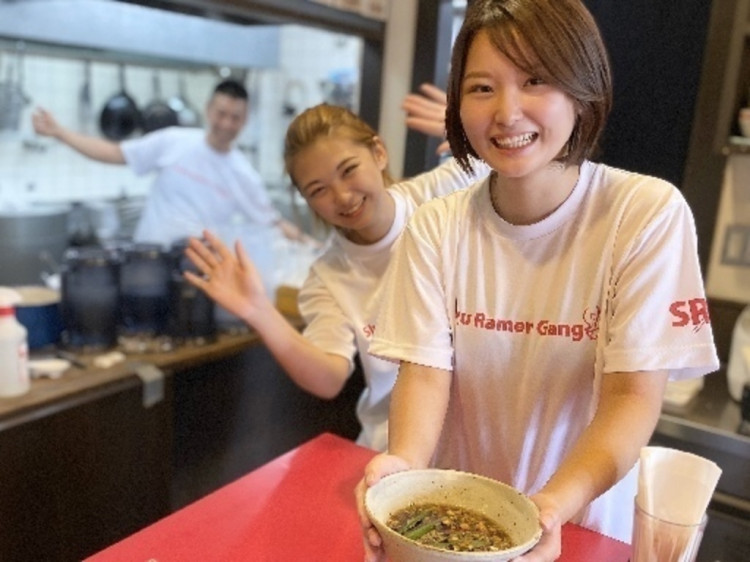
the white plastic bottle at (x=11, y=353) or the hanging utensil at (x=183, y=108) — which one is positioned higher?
the hanging utensil at (x=183, y=108)

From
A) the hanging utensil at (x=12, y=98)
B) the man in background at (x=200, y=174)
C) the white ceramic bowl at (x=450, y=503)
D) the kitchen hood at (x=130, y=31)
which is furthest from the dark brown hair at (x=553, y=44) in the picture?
the hanging utensil at (x=12, y=98)

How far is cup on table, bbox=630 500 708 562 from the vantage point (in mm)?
820

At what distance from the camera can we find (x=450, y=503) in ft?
2.74

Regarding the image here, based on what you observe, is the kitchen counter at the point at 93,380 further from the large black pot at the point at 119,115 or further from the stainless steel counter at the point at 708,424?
the large black pot at the point at 119,115

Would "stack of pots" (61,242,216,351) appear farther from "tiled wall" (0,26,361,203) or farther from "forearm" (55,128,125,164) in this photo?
"tiled wall" (0,26,361,203)

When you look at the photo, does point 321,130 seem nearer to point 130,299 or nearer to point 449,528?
point 130,299

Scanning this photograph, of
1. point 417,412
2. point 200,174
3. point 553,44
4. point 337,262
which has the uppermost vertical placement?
point 553,44

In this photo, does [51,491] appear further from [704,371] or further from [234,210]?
[234,210]

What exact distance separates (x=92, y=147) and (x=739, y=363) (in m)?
2.23

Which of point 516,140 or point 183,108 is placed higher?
point 183,108

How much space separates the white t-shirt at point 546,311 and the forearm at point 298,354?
0.43 m

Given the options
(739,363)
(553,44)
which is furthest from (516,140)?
(739,363)

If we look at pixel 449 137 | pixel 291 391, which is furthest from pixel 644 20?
pixel 291 391

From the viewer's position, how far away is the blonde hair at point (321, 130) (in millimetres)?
1440
